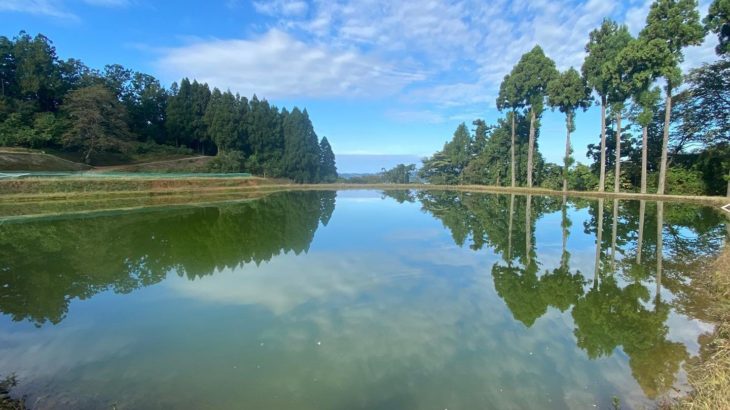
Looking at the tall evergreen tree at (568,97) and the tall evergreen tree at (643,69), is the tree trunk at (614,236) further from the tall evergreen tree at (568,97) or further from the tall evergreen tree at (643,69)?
the tall evergreen tree at (568,97)

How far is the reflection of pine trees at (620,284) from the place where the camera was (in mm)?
5105

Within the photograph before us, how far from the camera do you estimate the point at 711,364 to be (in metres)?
4.05

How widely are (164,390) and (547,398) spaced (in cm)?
423

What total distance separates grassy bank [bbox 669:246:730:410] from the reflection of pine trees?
0.25 meters

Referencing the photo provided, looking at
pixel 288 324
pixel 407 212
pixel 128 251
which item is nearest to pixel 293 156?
pixel 407 212

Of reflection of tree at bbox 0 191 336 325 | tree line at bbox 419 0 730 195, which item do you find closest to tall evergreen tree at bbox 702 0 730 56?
tree line at bbox 419 0 730 195

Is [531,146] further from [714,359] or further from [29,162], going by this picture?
[29,162]

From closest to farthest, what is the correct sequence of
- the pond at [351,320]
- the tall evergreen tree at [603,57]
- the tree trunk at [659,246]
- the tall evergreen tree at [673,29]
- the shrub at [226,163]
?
the pond at [351,320] → the tree trunk at [659,246] → the tall evergreen tree at [673,29] → the tall evergreen tree at [603,57] → the shrub at [226,163]

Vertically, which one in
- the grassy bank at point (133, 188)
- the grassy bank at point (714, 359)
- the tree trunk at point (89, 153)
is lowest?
the grassy bank at point (714, 359)

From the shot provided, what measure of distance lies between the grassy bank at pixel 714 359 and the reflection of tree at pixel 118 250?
8871mm

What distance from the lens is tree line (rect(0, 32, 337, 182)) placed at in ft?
123

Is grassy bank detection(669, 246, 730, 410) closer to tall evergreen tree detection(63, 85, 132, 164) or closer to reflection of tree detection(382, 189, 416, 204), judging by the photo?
reflection of tree detection(382, 189, 416, 204)

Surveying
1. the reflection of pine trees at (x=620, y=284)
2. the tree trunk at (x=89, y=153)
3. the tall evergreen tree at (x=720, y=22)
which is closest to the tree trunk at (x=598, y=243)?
the reflection of pine trees at (x=620, y=284)

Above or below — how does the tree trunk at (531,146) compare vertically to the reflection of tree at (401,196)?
above
